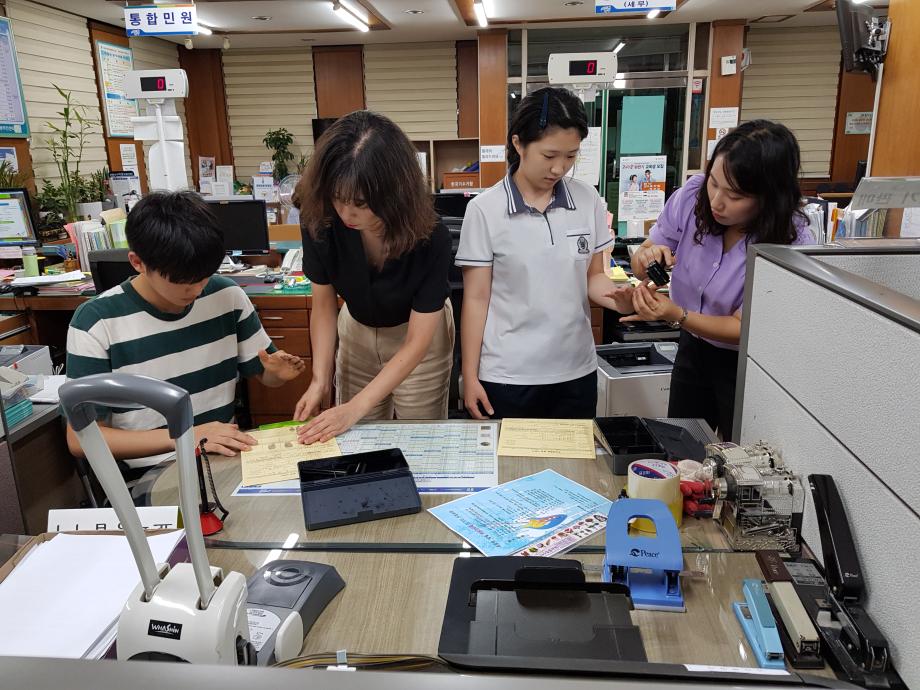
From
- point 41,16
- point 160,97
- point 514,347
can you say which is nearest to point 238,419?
point 160,97

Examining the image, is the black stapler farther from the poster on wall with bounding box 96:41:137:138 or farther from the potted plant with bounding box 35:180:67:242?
the poster on wall with bounding box 96:41:137:138

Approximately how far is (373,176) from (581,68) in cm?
228

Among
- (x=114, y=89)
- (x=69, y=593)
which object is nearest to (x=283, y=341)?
(x=69, y=593)

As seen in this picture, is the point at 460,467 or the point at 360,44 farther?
the point at 360,44

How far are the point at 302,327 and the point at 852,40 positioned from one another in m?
2.99

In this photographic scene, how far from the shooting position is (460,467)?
4.62 ft

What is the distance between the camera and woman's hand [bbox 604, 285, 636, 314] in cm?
180

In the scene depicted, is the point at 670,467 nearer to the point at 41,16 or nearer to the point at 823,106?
the point at 41,16

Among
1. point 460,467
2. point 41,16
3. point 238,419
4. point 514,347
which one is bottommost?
point 238,419

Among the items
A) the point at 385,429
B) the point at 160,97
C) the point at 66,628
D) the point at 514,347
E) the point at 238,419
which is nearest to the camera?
the point at 66,628

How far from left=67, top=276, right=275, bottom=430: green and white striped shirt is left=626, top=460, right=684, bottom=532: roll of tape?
1.08 metres

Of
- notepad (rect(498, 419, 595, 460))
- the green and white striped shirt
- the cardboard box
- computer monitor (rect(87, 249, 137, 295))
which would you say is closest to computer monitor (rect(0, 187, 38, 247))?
computer monitor (rect(87, 249, 137, 295))

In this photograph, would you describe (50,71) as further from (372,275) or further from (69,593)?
(69,593)

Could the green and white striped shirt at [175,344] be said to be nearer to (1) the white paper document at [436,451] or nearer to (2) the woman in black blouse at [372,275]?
(2) the woman in black blouse at [372,275]
